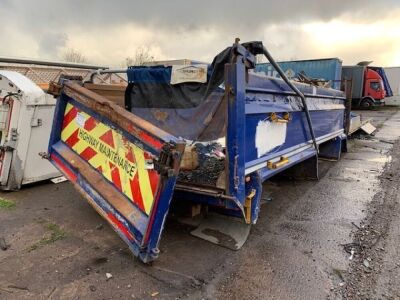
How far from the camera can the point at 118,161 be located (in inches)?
113

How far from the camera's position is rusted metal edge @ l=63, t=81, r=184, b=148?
2486 millimetres

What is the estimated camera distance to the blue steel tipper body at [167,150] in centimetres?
243

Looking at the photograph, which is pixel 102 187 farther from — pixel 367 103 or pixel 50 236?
pixel 367 103

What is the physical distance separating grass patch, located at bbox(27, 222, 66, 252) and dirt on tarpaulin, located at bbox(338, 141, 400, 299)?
93.3 inches

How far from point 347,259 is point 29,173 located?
12.2 ft

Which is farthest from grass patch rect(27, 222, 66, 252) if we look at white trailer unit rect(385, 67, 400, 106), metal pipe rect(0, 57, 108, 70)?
white trailer unit rect(385, 67, 400, 106)

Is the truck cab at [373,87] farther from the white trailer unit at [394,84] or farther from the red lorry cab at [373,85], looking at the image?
the white trailer unit at [394,84]

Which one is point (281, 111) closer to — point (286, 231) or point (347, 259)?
point (286, 231)

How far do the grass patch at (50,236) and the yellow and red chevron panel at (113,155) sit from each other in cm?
72

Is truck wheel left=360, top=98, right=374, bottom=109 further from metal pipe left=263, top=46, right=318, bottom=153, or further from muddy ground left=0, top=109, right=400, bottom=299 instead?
metal pipe left=263, top=46, right=318, bottom=153

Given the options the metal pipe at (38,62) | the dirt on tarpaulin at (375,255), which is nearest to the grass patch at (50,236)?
the dirt on tarpaulin at (375,255)

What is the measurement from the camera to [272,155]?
356 cm

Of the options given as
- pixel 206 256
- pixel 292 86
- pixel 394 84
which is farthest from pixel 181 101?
pixel 394 84

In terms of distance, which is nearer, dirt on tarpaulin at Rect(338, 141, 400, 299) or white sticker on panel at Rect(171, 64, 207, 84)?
dirt on tarpaulin at Rect(338, 141, 400, 299)
